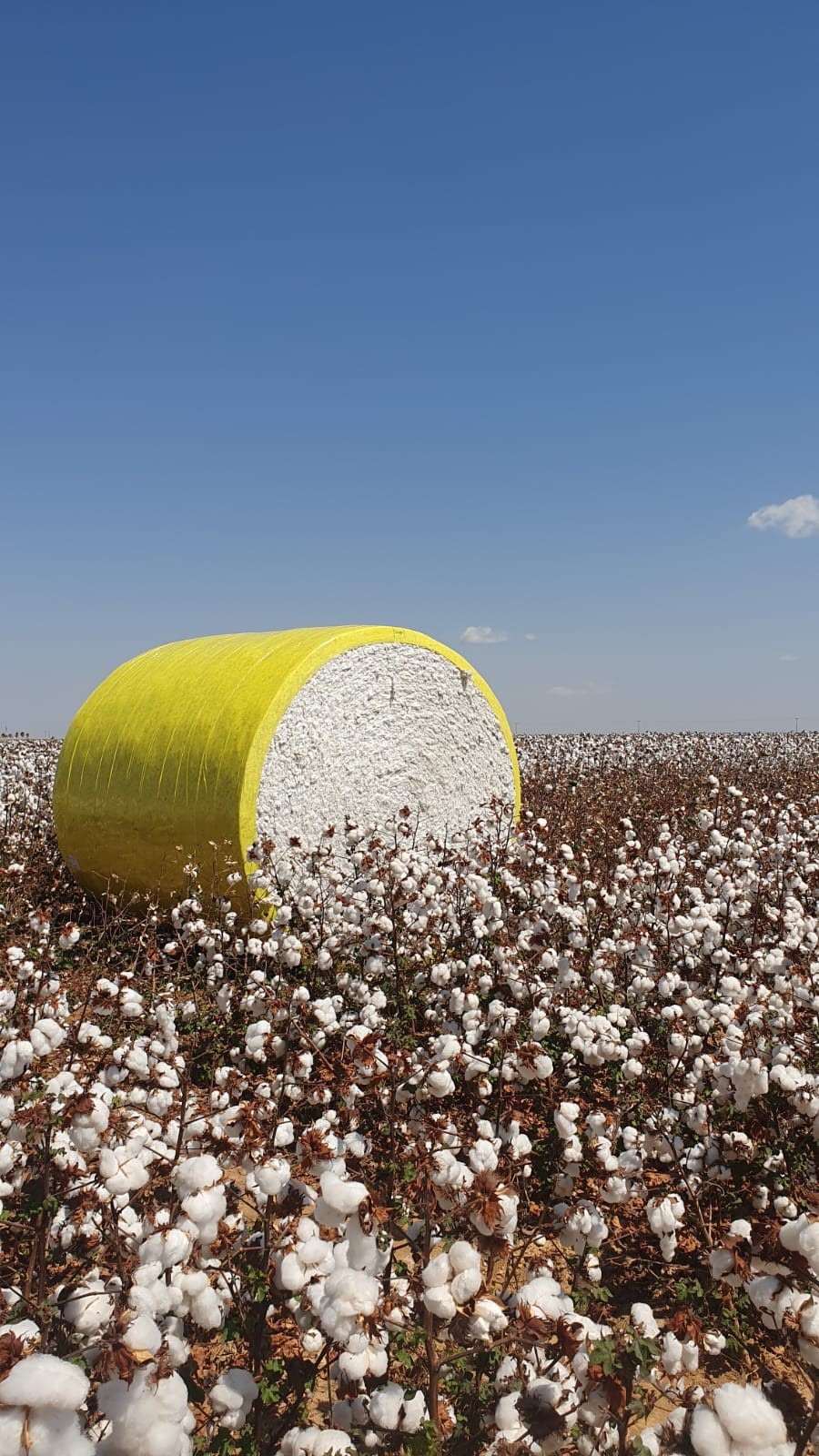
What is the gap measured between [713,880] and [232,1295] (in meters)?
5.21

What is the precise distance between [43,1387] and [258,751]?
5.91 metres

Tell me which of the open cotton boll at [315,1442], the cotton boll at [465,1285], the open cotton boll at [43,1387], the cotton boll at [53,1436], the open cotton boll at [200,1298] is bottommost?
the open cotton boll at [315,1442]

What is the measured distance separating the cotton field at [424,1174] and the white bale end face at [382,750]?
466mm

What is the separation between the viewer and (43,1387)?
1545 mm

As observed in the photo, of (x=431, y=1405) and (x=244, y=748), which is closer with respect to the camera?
(x=431, y=1405)

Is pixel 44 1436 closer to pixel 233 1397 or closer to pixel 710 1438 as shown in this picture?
pixel 233 1397

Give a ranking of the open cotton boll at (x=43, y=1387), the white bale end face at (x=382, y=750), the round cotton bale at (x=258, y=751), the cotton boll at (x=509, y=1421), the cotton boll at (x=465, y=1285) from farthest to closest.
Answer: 1. the white bale end face at (x=382, y=750)
2. the round cotton bale at (x=258, y=751)
3. the cotton boll at (x=509, y=1421)
4. the cotton boll at (x=465, y=1285)
5. the open cotton boll at (x=43, y=1387)

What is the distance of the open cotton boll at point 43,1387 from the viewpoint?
154 centimetres

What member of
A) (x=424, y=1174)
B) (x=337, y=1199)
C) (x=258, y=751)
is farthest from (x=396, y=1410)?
(x=258, y=751)

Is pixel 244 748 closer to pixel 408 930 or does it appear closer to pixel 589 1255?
pixel 408 930

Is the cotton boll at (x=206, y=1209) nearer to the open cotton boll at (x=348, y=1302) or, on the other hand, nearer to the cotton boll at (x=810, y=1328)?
the open cotton boll at (x=348, y=1302)

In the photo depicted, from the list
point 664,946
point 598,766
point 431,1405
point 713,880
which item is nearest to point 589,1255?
point 431,1405

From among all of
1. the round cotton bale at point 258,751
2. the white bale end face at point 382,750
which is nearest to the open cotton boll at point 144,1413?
the round cotton bale at point 258,751

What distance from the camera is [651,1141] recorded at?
161 inches
